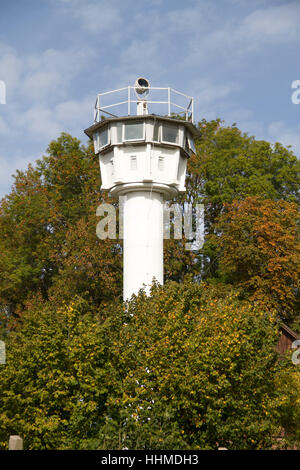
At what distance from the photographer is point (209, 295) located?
1750cm

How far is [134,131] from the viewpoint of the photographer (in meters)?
21.0

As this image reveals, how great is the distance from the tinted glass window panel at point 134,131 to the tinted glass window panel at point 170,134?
954mm

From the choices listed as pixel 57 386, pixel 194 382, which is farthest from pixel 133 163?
pixel 194 382

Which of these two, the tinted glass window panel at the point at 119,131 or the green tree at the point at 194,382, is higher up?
the tinted glass window panel at the point at 119,131

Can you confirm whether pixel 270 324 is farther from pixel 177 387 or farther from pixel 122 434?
pixel 122 434

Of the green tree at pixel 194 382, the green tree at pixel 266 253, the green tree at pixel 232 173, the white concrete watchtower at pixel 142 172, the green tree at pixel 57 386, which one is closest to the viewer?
the green tree at pixel 194 382

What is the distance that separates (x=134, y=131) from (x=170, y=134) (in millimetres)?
1502

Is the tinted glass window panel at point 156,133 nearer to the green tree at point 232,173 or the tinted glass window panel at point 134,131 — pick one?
the tinted glass window panel at point 134,131

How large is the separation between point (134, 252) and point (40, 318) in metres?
6.59

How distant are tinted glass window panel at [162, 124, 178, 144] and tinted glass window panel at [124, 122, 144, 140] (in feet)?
3.13

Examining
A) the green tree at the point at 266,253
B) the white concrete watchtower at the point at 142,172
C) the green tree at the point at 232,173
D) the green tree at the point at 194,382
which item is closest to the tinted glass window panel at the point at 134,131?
the white concrete watchtower at the point at 142,172

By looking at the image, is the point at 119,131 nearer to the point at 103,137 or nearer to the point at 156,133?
the point at 103,137

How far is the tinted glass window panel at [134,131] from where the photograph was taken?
2091 cm
